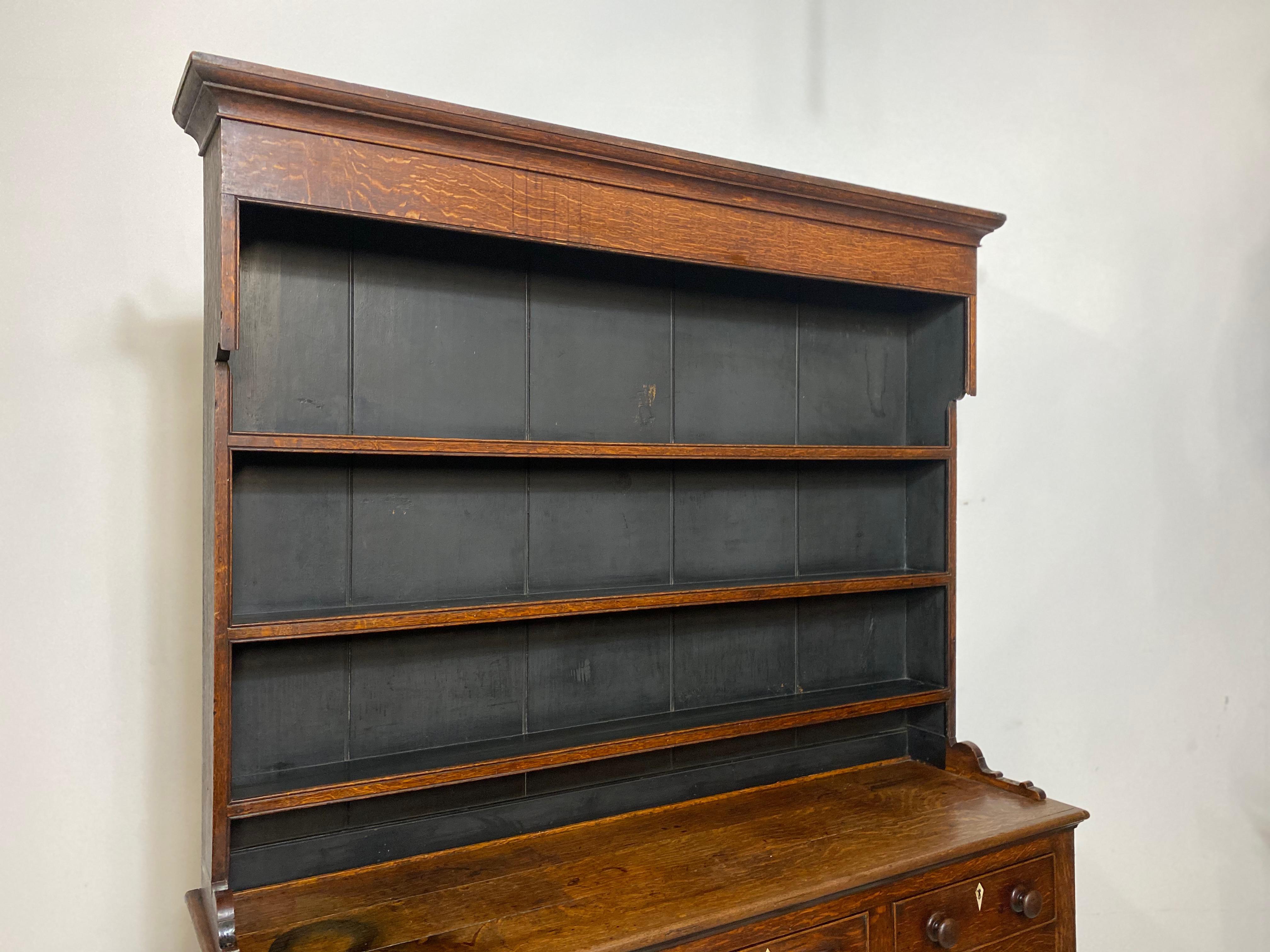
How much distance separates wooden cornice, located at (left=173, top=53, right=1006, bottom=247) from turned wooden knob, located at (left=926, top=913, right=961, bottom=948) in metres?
1.44

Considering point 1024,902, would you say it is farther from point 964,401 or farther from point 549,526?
point 964,401

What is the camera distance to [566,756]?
1.79 meters

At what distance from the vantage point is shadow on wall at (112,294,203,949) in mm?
1903

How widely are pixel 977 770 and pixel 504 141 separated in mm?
1776

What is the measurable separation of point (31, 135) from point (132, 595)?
0.94 meters

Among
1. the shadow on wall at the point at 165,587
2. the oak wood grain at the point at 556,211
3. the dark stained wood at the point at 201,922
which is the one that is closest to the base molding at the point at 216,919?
the dark stained wood at the point at 201,922

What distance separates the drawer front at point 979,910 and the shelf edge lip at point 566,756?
415 mm

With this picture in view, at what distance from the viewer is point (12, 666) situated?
181cm

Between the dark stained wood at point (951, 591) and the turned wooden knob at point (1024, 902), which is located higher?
the dark stained wood at point (951, 591)

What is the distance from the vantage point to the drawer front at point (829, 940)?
1.63 metres

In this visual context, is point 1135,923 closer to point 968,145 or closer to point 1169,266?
point 1169,266

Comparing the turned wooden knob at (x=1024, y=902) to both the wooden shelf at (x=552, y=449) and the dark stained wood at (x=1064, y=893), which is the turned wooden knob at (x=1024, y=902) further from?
the wooden shelf at (x=552, y=449)

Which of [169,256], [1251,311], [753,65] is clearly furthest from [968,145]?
[169,256]

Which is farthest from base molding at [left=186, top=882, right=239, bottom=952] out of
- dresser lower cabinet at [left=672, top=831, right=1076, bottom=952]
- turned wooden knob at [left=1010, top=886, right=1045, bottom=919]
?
turned wooden knob at [left=1010, top=886, right=1045, bottom=919]
